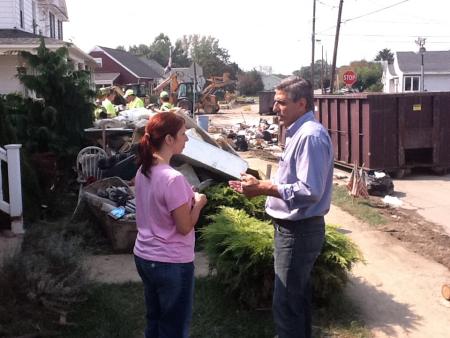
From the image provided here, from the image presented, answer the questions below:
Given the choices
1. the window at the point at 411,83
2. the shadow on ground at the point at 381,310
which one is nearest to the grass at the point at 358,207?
the shadow on ground at the point at 381,310

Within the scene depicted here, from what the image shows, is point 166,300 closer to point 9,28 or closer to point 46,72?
point 46,72

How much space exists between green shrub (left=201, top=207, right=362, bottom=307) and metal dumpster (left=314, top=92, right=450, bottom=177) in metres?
8.16

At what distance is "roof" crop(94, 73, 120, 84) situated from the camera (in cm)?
5359

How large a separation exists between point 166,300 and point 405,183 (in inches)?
403

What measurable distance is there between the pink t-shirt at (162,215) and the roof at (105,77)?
51739 mm

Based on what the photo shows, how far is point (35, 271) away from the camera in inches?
180

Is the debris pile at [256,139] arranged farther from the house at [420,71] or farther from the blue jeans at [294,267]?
the house at [420,71]

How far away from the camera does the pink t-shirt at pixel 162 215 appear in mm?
3023

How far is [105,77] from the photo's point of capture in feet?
181

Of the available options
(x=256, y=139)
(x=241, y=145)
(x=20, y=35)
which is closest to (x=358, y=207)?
(x=241, y=145)

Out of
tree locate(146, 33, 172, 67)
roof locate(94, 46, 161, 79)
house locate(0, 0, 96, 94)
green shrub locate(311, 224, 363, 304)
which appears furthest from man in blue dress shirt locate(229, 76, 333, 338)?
Answer: tree locate(146, 33, 172, 67)

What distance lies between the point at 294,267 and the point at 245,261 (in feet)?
4.26

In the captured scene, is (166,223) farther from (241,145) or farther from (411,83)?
(411,83)

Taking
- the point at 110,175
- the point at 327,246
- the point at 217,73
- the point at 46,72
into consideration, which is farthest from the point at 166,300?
the point at 217,73
